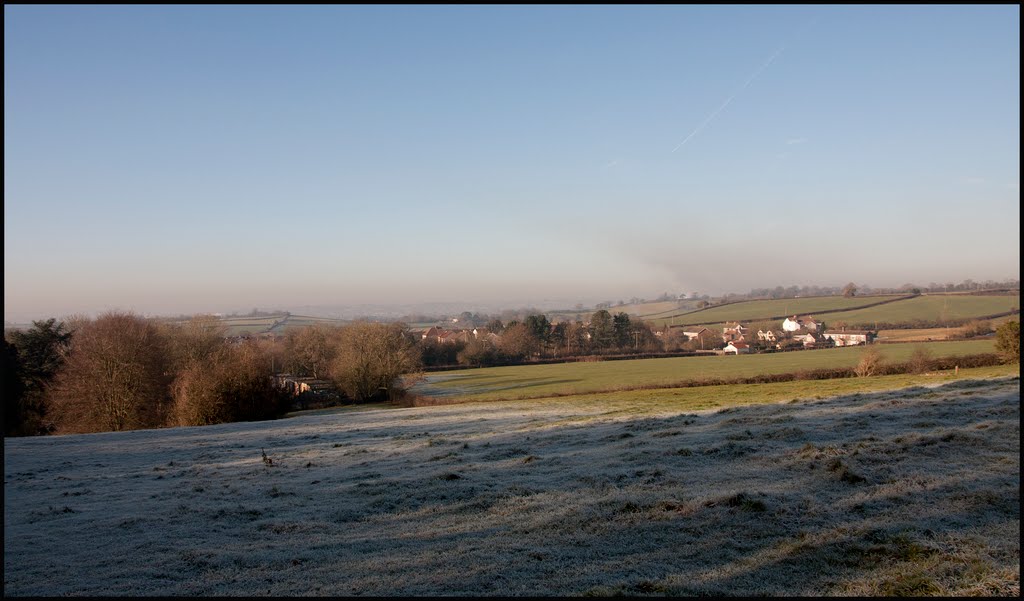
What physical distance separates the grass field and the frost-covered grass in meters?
54.2

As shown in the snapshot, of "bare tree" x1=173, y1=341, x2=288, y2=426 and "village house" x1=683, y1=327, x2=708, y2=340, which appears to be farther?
"village house" x1=683, y1=327, x2=708, y2=340

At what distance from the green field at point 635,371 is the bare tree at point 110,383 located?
2197cm

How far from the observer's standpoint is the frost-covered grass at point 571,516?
6.97 meters

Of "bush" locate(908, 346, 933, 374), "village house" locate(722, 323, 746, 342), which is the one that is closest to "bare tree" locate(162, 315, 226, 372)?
"bush" locate(908, 346, 933, 374)

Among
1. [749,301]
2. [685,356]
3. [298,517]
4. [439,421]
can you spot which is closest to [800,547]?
[298,517]

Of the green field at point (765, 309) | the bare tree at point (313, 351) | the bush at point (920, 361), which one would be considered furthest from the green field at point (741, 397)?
the green field at point (765, 309)

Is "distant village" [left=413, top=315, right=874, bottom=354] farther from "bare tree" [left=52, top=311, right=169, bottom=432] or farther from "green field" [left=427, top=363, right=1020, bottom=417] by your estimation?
"bare tree" [left=52, top=311, right=169, bottom=432]

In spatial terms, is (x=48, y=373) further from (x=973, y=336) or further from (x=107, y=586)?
(x=973, y=336)

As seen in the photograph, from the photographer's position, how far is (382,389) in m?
51.4

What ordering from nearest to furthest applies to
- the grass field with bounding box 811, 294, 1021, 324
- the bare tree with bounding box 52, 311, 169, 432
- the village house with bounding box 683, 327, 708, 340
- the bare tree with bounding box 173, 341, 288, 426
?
the bare tree with bounding box 173, 341, 288, 426
the bare tree with bounding box 52, 311, 169, 432
the grass field with bounding box 811, 294, 1021, 324
the village house with bounding box 683, 327, 708, 340

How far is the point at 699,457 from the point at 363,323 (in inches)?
1777

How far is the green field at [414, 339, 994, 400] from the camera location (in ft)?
158

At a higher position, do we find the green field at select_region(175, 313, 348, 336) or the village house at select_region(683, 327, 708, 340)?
the green field at select_region(175, 313, 348, 336)

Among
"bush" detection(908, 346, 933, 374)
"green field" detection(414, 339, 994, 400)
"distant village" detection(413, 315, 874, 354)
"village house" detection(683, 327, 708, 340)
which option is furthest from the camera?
"village house" detection(683, 327, 708, 340)
